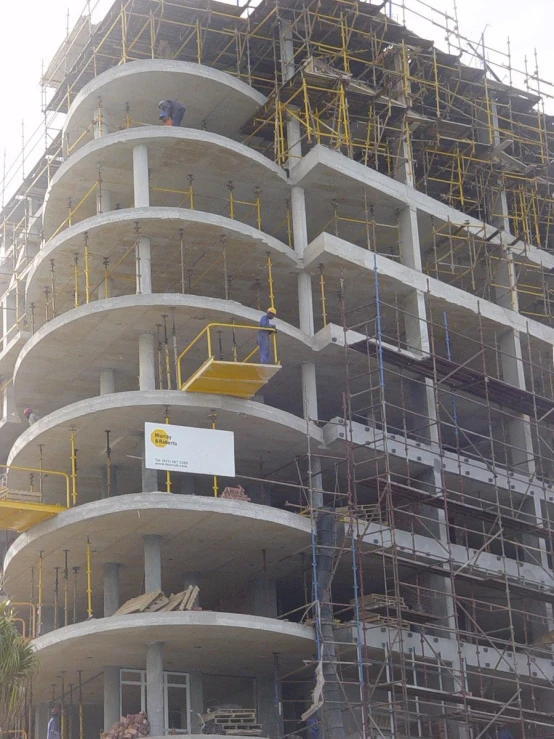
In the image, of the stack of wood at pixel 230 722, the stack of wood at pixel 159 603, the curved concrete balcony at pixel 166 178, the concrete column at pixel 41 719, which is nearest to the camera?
the stack of wood at pixel 159 603

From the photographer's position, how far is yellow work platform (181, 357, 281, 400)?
30.6 m

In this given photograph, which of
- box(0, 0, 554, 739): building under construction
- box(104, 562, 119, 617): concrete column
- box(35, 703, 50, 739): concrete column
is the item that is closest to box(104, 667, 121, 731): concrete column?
box(0, 0, 554, 739): building under construction

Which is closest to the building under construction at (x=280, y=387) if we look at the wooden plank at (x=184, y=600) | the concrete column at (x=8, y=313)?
the wooden plank at (x=184, y=600)

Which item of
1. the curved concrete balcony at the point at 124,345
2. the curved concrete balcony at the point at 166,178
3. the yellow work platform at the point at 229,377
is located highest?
the curved concrete balcony at the point at 166,178

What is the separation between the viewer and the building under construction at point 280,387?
3130 centimetres

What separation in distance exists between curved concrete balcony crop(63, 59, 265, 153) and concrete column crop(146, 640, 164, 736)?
13.9m

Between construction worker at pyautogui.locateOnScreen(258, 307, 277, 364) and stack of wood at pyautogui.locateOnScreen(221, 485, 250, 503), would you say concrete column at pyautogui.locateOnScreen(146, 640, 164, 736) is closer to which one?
stack of wood at pyautogui.locateOnScreen(221, 485, 250, 503)

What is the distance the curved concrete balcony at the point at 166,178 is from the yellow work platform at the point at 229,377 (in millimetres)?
5255

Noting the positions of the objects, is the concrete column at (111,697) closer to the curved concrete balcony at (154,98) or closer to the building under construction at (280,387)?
the building under construction at (280,387)

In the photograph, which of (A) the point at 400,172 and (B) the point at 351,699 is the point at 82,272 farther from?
(B) the point at 351,699

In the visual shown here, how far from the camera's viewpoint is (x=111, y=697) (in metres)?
32.1

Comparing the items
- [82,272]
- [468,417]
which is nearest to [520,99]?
[468,417]

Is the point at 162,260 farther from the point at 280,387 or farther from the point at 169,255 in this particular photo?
the point at 280,387

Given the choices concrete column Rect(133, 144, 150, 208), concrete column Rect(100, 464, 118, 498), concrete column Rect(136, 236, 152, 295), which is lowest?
concrete column Rect(100, 464, 118, 498)
